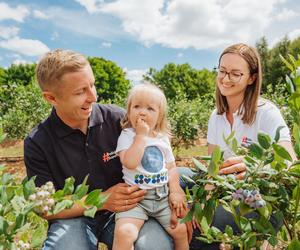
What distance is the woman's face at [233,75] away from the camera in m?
2.19

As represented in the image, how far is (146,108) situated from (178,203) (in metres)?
0.48

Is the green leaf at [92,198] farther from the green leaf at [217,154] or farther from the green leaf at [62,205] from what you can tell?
the green leaf at [217,154]

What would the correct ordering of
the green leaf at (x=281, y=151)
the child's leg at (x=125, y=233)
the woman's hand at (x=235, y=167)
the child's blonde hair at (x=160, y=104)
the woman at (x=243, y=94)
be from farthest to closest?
the woman at (x=243, y=94) → the child's blonde hair at (x=160, y=104) → the child's leg at (x=125, y=233) → the woman's hand at (x=235, y=167) → the green leaf at (x=281, y=151)

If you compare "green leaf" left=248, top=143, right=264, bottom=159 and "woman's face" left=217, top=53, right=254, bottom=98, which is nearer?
"green leaf" left=248, top=143, right=264, bottom=159

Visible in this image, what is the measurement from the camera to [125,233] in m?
1.74

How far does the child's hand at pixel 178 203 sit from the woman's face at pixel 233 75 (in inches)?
26.6

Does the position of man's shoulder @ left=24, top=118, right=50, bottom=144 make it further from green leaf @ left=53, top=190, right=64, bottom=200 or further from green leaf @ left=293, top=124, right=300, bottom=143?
green leaf @ left=293, top=124, right=300, bottom=143

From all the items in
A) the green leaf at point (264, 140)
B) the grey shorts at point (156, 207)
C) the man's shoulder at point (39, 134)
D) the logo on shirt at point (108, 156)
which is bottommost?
the grey shorts at point (156, 207)

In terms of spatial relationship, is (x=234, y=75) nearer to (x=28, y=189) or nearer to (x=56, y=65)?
(x=56, y=65)

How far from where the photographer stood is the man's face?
1.84m

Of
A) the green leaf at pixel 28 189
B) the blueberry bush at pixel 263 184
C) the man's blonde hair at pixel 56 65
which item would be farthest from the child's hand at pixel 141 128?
the green leaf at pixel 28 189

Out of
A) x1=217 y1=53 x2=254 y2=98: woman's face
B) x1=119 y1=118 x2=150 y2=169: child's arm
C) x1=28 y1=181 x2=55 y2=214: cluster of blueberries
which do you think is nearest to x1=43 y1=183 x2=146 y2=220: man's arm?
x1=119 y1=118 x2=150 y2=169: child's arm

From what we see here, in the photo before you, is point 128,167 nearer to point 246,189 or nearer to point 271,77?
point 246,189

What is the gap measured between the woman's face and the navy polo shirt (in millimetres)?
675
